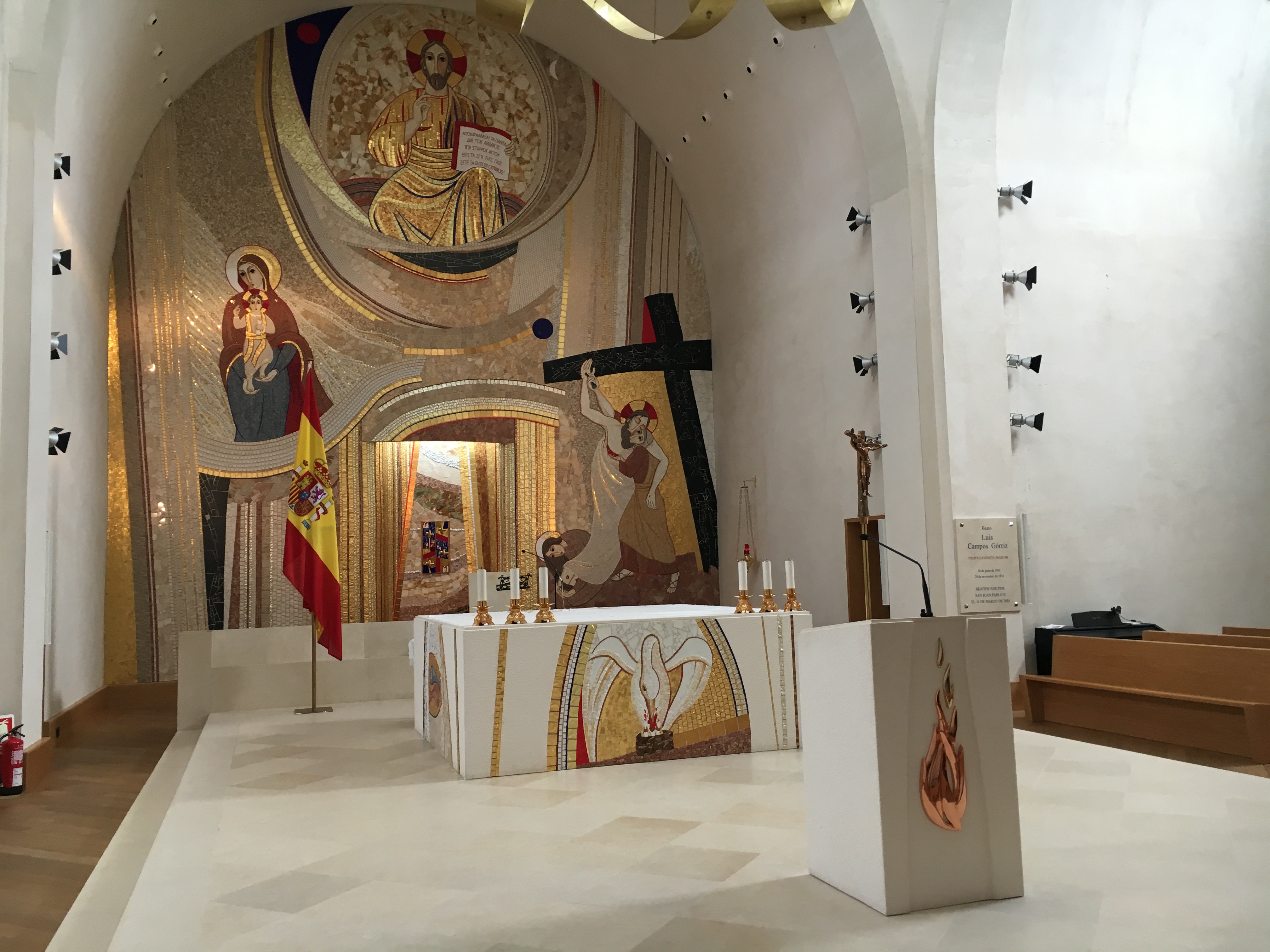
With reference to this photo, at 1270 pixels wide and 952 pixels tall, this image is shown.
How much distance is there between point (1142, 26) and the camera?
8531 millimetres

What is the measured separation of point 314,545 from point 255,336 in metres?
3.11

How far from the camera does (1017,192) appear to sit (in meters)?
8.23

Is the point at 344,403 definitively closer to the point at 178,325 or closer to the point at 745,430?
the point at 178,325

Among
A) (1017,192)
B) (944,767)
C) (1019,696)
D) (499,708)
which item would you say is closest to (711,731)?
(499,708)

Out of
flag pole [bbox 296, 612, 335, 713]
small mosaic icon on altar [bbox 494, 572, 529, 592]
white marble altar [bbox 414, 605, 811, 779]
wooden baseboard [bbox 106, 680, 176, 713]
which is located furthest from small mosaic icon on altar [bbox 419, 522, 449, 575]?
white marble altar [bbox 414, 605, 811, 779]

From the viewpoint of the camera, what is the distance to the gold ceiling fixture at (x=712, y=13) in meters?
3.91

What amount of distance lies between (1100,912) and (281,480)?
29.3 feet

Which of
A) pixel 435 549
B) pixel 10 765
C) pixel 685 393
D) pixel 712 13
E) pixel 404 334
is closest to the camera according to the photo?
pixel 712 13

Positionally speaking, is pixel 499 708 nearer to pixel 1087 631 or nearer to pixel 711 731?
pixel 711 731

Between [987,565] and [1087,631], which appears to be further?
[1087,631]

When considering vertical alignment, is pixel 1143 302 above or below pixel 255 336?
below

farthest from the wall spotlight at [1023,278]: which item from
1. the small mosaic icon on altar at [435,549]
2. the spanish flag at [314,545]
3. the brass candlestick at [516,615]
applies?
the small mosaic icon on altar at [435,549]

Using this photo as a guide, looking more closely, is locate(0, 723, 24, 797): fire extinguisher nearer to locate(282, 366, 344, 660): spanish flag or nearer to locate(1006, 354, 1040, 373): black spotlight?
locate(282, 366, 344, 660): spanish flag

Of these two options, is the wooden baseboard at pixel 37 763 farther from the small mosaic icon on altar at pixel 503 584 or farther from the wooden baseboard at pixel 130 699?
the small mosaic icon on altar at pixel 503 584
